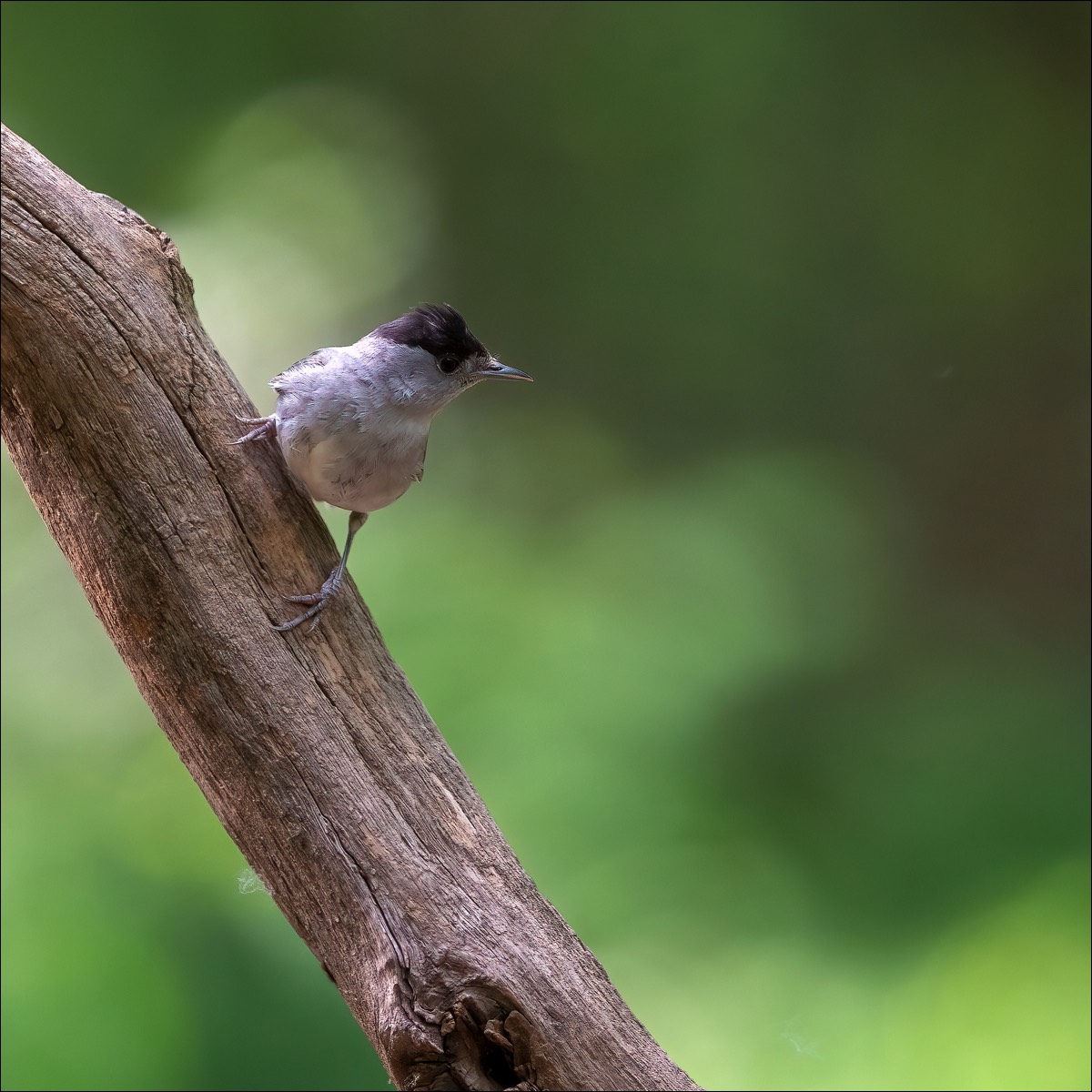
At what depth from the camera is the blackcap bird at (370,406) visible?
1909 mm

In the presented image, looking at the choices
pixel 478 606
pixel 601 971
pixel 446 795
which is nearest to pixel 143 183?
pixel 478 606

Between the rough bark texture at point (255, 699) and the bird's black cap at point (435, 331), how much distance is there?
16.8 inches

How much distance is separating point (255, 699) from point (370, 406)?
0.60 m

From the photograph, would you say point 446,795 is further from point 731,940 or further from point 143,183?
point 143,183

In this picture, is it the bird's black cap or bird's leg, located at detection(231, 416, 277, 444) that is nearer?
bird's leg, located at detection(231, 416, 277, 444)

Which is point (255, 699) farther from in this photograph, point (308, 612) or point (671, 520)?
point (671, 520)

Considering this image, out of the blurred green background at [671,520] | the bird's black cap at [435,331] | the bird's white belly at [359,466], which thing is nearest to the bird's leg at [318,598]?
the bird's white belly at [359,466]

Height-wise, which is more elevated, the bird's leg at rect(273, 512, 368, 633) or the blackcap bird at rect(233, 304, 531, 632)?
the blackcap bird at rect(233, 304, 531, 632)

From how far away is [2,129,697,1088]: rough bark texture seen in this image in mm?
1614

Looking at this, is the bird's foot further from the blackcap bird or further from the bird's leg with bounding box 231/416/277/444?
the bird's leg with bounding box 231/416/277/444

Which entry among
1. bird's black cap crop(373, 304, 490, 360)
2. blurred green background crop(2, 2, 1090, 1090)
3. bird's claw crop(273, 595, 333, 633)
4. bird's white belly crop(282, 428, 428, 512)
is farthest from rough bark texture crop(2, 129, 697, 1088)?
blurred green background crop(2, 2, 1090, 1090)

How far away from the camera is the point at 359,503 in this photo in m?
2.05

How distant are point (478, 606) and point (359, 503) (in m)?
2.13

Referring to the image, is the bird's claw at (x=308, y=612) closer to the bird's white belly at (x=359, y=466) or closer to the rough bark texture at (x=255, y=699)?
the rough bark texture at (x=255, y=699)
